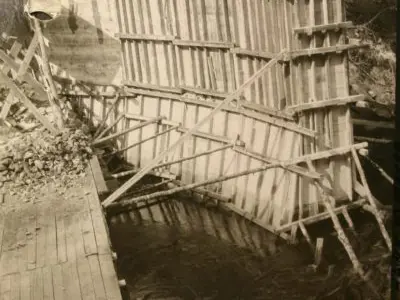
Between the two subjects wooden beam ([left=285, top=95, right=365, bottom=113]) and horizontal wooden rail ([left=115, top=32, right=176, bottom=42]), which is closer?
wooden beam ([left=285, top=95, right=365, bottom=113])

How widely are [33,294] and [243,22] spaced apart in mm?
7122

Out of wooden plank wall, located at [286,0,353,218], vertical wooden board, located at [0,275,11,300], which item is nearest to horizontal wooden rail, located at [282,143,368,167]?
wooden plank wall, located at [286,0,353,218]

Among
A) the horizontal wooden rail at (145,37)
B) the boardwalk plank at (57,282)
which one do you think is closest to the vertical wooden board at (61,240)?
the boardwalk plank at (57,282)

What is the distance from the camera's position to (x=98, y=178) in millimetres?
10211

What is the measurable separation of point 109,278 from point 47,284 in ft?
2.91

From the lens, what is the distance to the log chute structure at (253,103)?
9.71 metres

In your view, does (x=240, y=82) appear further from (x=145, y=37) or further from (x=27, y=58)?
(x=27, y=58)

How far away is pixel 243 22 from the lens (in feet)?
35.2

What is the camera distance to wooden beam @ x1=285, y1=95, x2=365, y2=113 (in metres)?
9.80

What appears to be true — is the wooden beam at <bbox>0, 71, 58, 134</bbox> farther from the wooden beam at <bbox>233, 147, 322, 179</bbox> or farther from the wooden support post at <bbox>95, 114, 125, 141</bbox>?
the wooden beam at <bbox>233, 147, 322, 179</bbox>

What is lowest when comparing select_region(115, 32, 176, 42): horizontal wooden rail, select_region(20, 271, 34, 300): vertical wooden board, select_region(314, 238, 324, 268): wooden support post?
select_region(314, 238, 324, 268): wooden support post

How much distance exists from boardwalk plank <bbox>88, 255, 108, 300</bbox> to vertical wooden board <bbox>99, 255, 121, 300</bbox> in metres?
0.05

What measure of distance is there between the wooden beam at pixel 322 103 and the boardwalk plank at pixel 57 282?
546cm

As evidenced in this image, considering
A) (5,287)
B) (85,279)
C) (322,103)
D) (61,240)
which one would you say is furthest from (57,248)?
(322,103)
